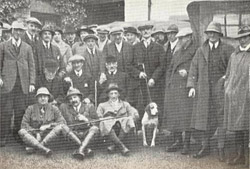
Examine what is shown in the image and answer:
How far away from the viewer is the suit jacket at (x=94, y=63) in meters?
5.60

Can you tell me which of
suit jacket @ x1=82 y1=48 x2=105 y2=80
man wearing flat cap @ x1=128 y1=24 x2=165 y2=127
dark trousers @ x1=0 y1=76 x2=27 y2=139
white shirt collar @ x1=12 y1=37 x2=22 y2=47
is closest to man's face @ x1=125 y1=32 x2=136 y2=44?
man wearing flat cap @ x1=128 y1=24 x2=165 y2=127

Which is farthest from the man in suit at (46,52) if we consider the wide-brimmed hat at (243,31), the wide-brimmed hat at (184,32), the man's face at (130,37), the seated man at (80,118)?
the wide-brimmed hat at (243,31)

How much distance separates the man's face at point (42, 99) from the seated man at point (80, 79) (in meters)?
0.24

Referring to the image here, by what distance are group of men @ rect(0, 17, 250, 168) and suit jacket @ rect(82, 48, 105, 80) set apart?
0.01m

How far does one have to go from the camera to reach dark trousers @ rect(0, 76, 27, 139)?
563cm

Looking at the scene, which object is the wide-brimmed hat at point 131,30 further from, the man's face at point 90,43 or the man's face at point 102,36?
the man's face at point 90,43

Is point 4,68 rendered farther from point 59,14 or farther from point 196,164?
point 196,164

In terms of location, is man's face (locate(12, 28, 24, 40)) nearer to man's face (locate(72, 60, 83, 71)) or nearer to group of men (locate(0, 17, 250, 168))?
group of men (locate(0, 17, 250, 168))

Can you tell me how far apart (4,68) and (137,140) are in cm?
168

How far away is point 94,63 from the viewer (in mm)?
5594

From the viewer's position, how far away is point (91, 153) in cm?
555

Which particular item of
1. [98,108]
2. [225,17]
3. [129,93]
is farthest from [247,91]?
[98,108]

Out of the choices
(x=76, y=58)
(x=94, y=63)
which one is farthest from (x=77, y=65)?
(x=94, y=63)

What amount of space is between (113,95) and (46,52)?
0.89 meters
